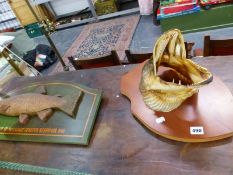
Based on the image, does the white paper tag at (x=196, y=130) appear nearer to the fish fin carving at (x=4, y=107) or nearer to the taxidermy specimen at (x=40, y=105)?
the taxidermy specimen at (x=40, y=105)

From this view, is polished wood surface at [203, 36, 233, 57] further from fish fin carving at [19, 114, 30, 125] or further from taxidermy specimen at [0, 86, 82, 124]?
fish fin carving at [19, 114, 30, 125]

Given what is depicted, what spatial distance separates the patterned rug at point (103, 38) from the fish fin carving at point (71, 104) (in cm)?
196

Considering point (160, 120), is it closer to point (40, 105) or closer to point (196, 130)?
point (196, 130)

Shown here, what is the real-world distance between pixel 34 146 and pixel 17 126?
21 cm

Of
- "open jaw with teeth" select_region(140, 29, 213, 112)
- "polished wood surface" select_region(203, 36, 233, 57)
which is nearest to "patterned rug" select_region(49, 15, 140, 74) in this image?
"polished wood surface" select_region(203, 36, 233, 57)

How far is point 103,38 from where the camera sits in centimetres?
372

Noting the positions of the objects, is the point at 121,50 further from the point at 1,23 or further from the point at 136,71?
the point at 1,23

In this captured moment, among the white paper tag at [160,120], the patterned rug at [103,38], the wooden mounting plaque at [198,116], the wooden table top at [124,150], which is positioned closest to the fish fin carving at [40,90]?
the wooden table top at [124,150]

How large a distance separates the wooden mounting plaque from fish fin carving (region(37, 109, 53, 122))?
0.46 m

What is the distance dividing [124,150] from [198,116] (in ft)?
1.10

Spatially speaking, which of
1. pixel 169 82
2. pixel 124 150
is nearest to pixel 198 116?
pixel 169 82

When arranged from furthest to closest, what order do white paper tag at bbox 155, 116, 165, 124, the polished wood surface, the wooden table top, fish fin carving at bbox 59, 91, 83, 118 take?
the polished wood surface, fish fin carving at bbox 59, 91, 83, 118, white paper tag at bbox 155, 116, 165, 124, the wooden table top

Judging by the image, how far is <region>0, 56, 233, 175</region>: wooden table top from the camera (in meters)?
0.76

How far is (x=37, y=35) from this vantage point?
488cm
